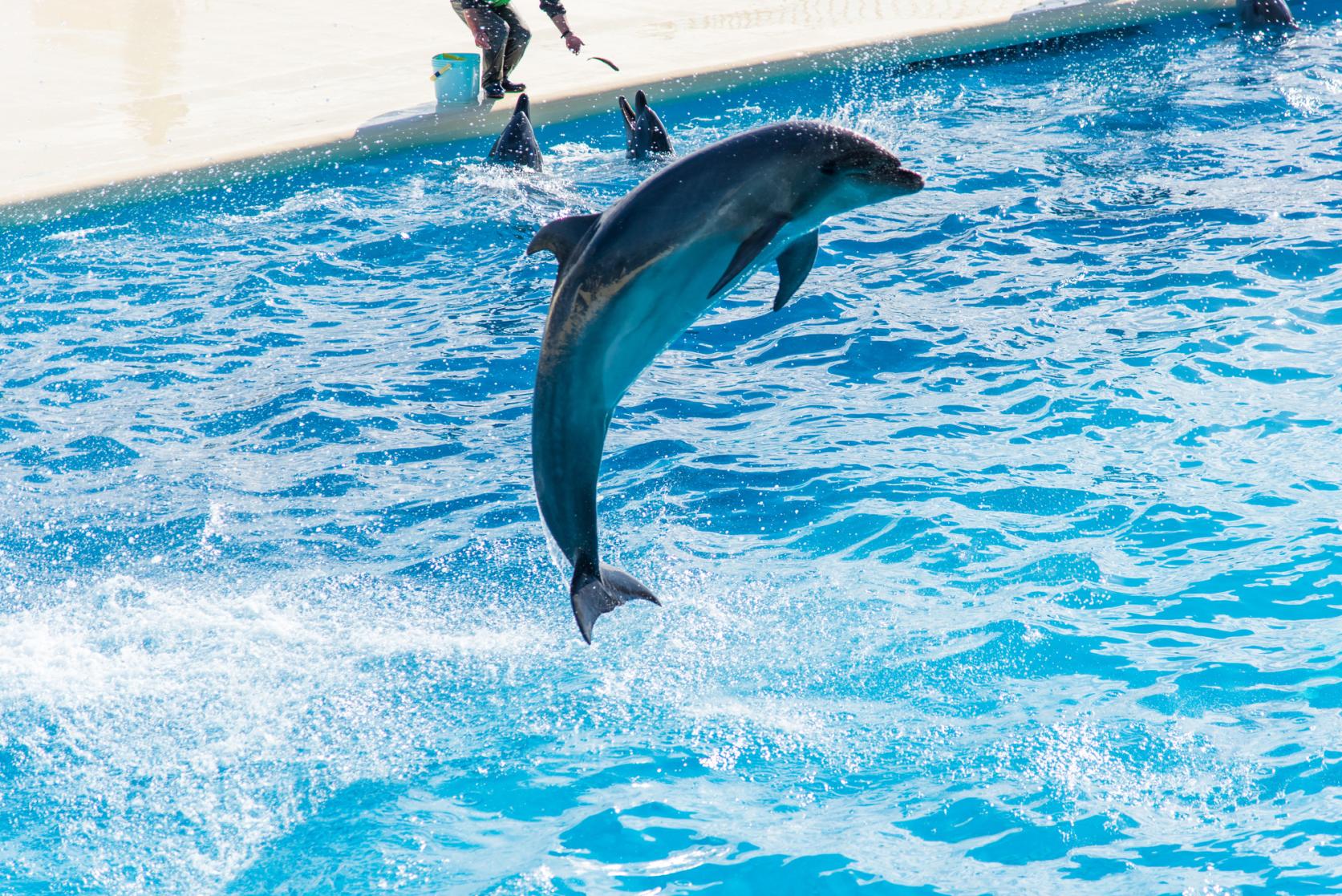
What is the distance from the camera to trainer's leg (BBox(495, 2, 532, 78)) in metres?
11.0

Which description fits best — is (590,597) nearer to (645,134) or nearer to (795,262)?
(795,262)

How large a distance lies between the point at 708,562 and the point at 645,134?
529 centimetres

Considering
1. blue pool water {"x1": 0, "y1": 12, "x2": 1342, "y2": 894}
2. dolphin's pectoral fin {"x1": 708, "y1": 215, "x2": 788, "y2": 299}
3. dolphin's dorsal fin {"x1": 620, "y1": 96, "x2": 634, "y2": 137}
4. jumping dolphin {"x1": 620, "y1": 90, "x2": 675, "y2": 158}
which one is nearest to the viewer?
dolphin's pectoral fin {"x1": 708, "y1": 215, "x2": 788, "y2": 299}

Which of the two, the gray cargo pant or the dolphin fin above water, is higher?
the gray cargo pant

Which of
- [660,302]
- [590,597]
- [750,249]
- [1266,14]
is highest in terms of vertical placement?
[1266,14]

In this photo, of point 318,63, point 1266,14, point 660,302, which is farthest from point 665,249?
point 1266,14

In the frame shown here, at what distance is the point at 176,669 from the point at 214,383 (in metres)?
2.49

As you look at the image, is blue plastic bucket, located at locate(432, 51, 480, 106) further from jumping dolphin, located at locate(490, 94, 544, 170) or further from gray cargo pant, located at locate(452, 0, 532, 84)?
jumping dolphin, located at locate(490, 94, 544, 170)

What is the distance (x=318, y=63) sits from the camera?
12.2m

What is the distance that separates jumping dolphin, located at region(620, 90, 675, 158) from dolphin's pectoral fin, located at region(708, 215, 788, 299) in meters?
7.06

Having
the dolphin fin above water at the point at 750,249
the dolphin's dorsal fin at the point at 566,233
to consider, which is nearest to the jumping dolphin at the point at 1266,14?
the dolphin fin above water at the point at 750,249

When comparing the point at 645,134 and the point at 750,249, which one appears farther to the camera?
the point at 645,134

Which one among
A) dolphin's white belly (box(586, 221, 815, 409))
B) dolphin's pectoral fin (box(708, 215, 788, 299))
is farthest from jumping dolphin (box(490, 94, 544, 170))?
dolphin's pectoral fin (box(708, 215, 788, 299))

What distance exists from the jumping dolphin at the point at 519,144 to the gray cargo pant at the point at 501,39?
118 cm
